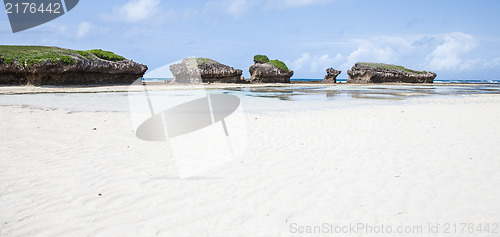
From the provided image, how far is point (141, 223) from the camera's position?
3.56 m

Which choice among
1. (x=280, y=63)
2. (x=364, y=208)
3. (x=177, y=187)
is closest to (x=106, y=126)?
(x=177, y=187)

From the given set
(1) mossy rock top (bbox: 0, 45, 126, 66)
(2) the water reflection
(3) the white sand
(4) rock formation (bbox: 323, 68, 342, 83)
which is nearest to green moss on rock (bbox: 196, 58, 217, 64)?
(1) mossy rock top (bbox: 0, 45, 126, 66)

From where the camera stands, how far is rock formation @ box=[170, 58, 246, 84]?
48906mm

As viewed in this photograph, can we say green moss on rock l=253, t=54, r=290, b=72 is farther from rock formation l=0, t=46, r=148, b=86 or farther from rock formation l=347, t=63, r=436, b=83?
rock formation l=0, t=46, r=148, b=86

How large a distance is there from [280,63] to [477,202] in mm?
54316

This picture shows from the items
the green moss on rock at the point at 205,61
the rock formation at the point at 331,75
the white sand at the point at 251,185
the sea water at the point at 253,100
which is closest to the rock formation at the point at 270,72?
the green moss on rock at the point at 205,61

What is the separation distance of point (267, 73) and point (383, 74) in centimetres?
2640

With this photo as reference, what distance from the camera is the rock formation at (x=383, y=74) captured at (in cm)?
6338

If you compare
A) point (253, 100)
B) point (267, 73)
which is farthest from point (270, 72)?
point (253, 100)

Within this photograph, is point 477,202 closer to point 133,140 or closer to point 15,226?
point 15,226

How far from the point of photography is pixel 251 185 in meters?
4.74

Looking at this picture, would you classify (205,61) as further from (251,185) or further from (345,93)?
(251,185)

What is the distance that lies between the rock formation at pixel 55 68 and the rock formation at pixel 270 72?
23177mm

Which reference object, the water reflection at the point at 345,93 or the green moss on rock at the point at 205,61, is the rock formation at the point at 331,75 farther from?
the water reflection at the point at 345,93
